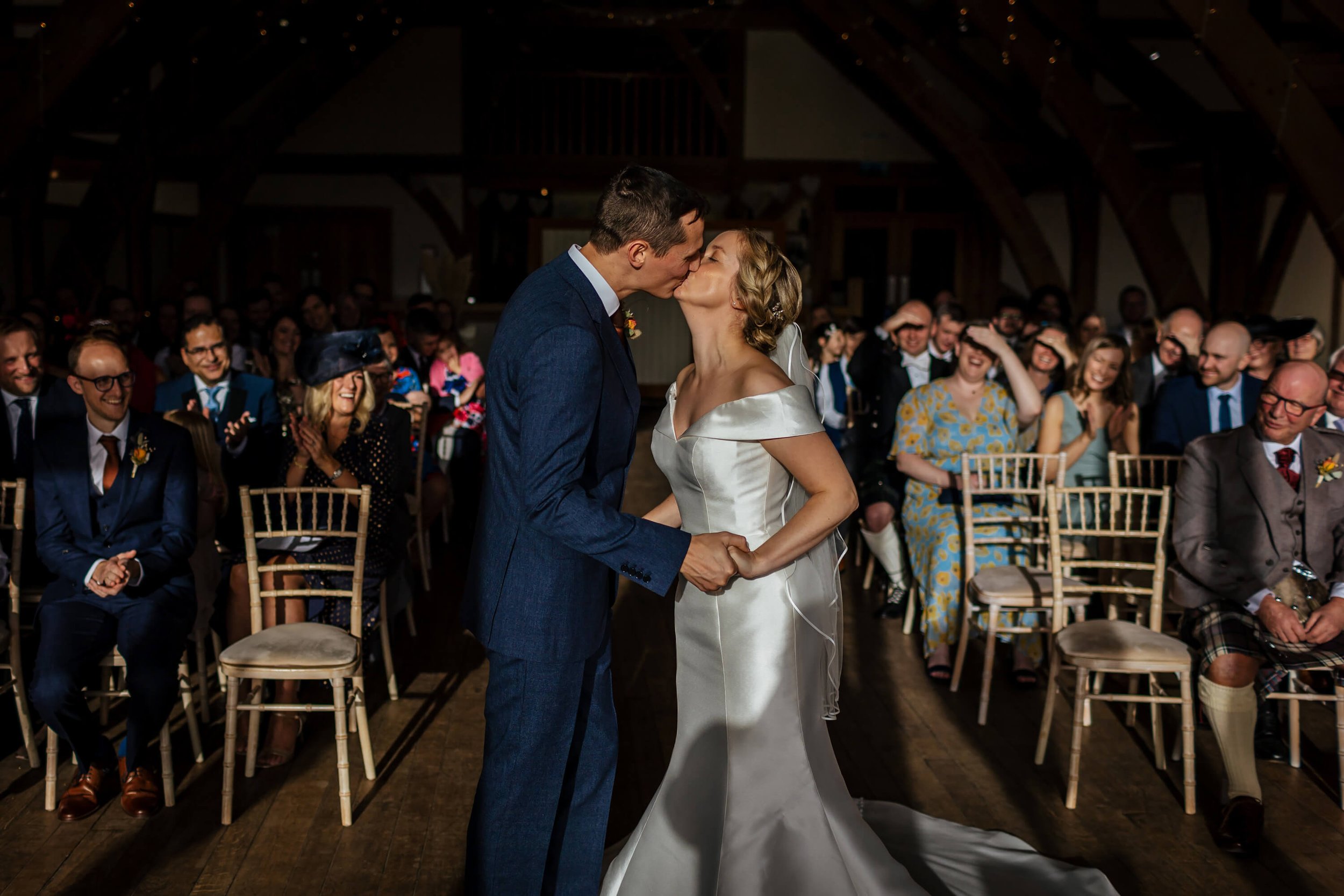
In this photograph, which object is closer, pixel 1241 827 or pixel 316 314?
pixel 1241 827

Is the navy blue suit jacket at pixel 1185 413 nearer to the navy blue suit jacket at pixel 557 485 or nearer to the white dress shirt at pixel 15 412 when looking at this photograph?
the navy blue suit jacket at pixel 557 485

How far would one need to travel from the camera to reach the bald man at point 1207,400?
14.8 feet

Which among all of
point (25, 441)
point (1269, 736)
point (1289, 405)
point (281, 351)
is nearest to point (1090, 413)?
point (1289, 405)

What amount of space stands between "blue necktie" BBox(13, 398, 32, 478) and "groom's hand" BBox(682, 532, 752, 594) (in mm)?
3029

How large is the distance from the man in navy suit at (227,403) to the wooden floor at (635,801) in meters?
0.95

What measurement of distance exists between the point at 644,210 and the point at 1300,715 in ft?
10.3

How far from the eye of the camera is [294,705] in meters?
3.12

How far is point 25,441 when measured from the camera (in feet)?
13.3

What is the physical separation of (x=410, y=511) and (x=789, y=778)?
3.01 m

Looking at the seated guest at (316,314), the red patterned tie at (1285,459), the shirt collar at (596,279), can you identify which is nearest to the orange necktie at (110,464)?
the shirt collar at (596,279)

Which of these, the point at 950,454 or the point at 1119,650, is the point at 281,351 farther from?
the point at 1119,650

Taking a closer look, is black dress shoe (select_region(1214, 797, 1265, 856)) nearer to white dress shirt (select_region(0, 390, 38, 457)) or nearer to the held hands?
the held hands

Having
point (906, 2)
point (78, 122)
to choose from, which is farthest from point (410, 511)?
point (906, 2)

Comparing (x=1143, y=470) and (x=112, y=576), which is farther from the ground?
(x=1143, y=470)
